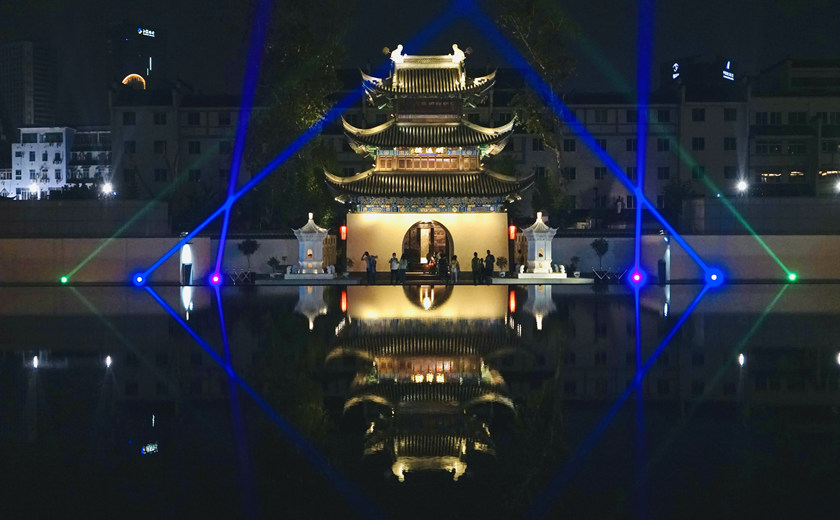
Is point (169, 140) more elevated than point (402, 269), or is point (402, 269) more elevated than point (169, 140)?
point (169, 140)

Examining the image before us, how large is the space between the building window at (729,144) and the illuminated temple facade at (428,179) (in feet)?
102

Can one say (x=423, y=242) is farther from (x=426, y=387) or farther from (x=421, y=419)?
(x=421, y=419)

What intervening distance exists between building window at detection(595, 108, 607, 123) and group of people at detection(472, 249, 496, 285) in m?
31.6

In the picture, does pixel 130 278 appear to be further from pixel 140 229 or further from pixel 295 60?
pixel 295 60

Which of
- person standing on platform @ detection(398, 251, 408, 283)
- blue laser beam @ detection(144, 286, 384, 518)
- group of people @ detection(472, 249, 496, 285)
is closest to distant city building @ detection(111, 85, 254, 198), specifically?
person standing on platform @ detection(398, 251, 408, 283)

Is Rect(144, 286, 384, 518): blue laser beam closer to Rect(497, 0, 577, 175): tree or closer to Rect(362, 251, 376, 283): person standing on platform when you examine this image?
Rect(362, 251, 376, 283): person standing on platform

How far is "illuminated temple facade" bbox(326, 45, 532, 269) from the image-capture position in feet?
144

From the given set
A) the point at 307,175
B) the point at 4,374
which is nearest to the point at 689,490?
the point at 4,374

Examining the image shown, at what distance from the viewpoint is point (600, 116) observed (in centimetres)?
6969

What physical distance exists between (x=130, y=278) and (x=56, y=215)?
14.9ft

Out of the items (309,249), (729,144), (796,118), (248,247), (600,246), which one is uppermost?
(796,118)

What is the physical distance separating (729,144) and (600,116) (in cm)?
1032

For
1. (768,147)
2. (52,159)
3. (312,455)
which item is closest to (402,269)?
(312,455)

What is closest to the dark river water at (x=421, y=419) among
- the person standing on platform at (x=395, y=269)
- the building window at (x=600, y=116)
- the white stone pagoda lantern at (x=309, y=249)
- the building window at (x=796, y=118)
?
the person standing on platform at (x=395, y=269)
